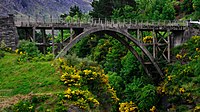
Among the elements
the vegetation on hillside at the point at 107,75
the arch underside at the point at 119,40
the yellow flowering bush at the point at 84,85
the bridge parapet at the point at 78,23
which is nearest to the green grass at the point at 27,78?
the vegetation on hillside at the point at 107,75

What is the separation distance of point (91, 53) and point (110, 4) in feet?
39.5

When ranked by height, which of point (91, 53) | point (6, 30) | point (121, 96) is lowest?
point (121, 96)

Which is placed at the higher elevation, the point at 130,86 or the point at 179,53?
the point at 179,53

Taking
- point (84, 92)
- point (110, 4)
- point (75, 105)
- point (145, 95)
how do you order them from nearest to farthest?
point (75, 105) < point (84, 92) < point (145, 95) < point (110, 4)

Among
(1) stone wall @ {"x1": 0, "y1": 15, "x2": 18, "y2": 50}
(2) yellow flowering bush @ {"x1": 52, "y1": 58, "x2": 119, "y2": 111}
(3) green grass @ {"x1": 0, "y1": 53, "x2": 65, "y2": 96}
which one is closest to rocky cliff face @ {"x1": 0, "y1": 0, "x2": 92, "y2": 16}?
(1) stone wall @ {"x1": 0, "y1": 15, "x2": 18, "y2": 50}

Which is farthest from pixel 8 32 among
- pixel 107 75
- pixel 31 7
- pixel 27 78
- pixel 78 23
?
pixel 31 7

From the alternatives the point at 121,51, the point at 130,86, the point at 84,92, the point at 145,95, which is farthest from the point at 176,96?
the point at 84,92

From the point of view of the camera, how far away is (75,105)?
2520cm

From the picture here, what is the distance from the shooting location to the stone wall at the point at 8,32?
1534 inches

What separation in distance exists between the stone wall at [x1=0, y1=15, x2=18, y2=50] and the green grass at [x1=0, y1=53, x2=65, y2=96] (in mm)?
4134

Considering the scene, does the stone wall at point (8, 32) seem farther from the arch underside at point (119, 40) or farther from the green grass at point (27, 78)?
the arch underside at point (119, 40)

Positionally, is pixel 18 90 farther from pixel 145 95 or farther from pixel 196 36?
pixel 196 36

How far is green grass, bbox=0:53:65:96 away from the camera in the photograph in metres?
28.0

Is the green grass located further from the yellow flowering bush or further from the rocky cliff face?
the rocky cliff face
